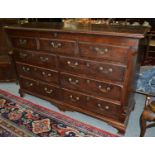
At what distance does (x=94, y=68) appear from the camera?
1.70 m

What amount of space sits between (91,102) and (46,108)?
2.55 feet

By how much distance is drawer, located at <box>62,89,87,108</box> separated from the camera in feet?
6.54

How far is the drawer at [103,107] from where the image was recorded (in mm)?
1798

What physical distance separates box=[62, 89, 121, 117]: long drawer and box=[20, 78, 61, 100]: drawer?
15 cm

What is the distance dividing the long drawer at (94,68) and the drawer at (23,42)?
0.43 meters

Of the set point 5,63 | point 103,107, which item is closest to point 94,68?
point 103,107

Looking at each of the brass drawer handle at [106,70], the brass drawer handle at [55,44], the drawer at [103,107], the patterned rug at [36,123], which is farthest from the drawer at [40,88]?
the brass drawer handle at [106,70]

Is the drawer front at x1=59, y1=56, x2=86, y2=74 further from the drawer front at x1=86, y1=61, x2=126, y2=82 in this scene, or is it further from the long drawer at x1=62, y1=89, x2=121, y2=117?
the long drawer at x1=62, y1=89, x2=121, y2=117

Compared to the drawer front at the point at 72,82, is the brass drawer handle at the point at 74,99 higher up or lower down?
lower down

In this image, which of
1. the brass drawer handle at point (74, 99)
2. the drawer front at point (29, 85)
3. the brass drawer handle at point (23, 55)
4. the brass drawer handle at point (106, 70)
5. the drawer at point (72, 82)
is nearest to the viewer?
the brass drawer handle at point (106, 70)

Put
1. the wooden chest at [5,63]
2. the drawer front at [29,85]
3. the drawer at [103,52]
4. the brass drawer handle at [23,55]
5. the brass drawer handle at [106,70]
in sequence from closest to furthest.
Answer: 1. the drawer at [103,52]
2. the brass drawer handle at [106,70]
3. the brass drawer handle at [23,55]
4. the drawer front at [29,85]
5. the wooden chest at [5,63]

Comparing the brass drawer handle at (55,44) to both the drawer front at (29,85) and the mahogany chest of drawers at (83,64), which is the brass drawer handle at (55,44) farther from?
the drawer front at (29,85)

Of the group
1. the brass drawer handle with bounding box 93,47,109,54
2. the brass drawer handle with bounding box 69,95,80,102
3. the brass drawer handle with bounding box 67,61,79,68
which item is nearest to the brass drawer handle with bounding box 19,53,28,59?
the brass drawer handle with bounding box 67,61,79,68
